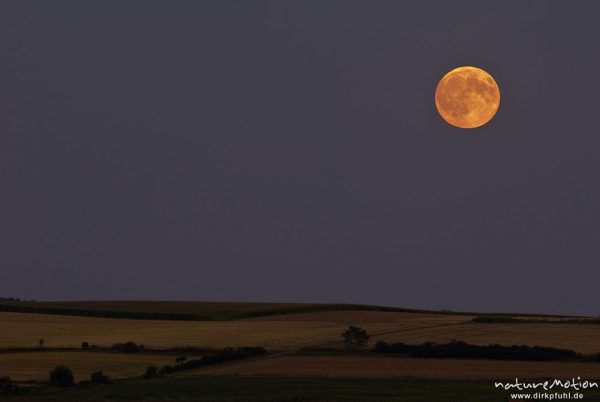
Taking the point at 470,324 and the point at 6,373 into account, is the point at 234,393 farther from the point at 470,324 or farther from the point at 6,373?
the point at 470,324

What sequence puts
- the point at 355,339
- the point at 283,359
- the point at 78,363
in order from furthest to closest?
the point at 355,339, the point at 283,359, the point at 78,363

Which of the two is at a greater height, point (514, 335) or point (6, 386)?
point (514, 335)

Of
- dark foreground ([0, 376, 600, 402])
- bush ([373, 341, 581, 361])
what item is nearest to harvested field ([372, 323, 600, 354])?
bush ([373, 341, 581, 361])

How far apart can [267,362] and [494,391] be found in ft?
61.3

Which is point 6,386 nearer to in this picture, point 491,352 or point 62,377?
point 62,377

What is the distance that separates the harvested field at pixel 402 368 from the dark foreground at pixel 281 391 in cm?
281

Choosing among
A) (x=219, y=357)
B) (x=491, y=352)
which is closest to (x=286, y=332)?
(x=219, y=357)

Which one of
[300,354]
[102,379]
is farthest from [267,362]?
[102,379]

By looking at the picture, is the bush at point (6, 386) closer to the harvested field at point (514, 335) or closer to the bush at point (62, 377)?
the bush at point (62, 377)

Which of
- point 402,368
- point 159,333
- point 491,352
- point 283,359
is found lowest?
point 402,368

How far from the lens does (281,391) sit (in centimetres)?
4625

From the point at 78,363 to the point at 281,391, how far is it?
60.5 feet

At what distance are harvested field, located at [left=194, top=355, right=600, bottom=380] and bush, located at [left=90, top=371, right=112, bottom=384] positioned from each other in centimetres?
600

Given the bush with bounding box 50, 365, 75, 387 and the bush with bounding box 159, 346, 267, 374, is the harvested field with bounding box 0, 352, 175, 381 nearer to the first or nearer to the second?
the bush with bounding box 159, 346, 267, 374
